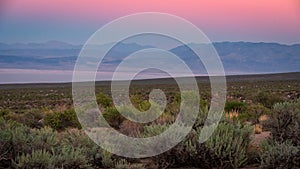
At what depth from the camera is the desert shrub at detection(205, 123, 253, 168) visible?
32.4 ft

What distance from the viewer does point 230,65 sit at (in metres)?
181

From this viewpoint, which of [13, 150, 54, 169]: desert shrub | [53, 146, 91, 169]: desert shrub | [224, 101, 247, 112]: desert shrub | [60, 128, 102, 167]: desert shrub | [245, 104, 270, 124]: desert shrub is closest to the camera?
[13, 150, 54, 169]: desert shrub

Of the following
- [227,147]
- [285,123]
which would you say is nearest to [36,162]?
[227,147]

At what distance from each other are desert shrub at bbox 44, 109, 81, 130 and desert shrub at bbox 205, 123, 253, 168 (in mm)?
11020

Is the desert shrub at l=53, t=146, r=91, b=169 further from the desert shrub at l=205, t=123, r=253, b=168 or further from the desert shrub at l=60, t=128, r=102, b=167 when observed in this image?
the desert shrub at l=205, t=123, r=253, b=168

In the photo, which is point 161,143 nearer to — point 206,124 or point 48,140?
point 206,124

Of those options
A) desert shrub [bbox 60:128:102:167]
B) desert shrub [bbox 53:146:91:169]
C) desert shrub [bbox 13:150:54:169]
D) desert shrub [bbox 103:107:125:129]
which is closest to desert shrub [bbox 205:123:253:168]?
desert shrub [bbox 60:128:102:167]

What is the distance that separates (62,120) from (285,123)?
1238 centimetres

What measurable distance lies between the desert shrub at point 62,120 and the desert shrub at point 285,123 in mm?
11099

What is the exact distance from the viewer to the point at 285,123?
37.4ft

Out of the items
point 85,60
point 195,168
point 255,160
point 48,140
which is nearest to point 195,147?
point 195,168

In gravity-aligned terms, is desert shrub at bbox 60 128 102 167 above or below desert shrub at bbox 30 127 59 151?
below

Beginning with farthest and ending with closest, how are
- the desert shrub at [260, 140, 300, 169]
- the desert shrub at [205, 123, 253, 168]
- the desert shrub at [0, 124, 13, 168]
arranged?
1. the desert shrub at [205, 123, 253, 168]
2. the desert shrub at [0, 124, 13, 168]
3. the desert shrub at [260, 140, 300, 169]

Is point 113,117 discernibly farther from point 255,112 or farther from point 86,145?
point 86,145
